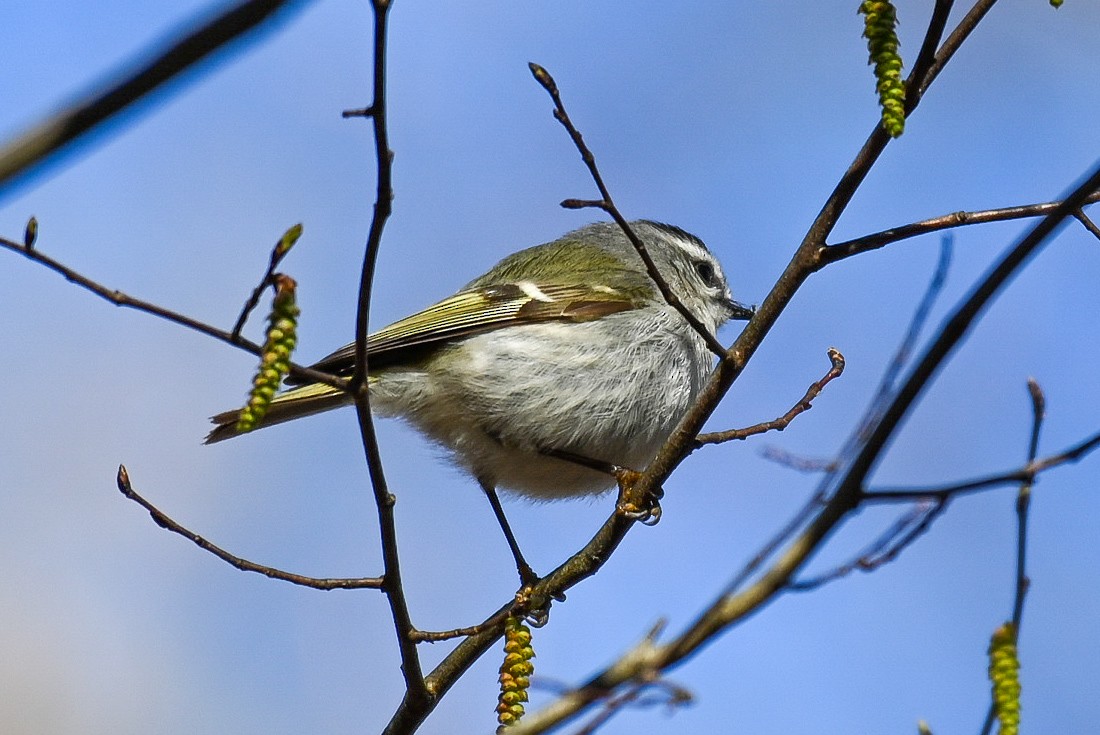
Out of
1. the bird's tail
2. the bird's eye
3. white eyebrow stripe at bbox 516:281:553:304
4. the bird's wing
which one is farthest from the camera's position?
the bird's eye

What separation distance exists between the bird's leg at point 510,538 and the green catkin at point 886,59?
2.17 m

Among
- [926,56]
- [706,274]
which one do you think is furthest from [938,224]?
[706,274]

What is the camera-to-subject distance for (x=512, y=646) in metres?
2.24

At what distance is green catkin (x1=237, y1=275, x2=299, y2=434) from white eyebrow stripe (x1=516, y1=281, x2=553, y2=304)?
2214 mm

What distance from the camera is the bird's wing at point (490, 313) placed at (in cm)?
369

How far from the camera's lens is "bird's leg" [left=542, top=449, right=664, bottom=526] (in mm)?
2918

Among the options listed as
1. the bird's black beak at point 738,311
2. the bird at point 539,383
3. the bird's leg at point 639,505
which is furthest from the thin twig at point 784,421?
the bird's black beak at point 738,311

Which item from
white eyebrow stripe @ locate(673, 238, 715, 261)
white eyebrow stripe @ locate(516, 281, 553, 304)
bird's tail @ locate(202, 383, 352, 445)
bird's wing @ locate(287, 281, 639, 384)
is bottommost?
bird's tail @ locate(202, 383, 352, 445)

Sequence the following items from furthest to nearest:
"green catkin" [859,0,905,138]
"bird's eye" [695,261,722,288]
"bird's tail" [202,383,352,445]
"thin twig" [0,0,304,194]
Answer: "bird's eye" [695,261,722,288], "bird's tail" [202,383,352,445], "green catkin" [859,0,905,138], "thin twig" [0,0,304,194]

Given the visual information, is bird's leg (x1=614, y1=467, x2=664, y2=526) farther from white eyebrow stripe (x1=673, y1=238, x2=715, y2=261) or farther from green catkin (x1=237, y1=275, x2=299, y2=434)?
white eyebrow stripe (x1=673, y1=238, x2=715, y2=261)

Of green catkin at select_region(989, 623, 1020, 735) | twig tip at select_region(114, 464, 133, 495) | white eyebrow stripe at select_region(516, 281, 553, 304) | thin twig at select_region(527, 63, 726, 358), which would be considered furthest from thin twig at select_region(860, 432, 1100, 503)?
white eyebrow stripe at select_region(516, 281, 553, 304)

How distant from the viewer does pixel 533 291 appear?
3.97 meters

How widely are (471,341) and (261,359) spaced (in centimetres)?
200

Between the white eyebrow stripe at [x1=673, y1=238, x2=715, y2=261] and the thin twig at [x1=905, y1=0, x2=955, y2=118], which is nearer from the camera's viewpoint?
the thin twig at [x1=905, y1=0, x2=955, y2=118]
